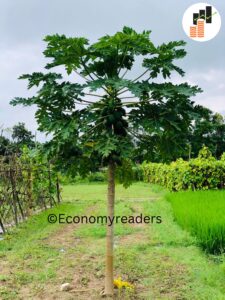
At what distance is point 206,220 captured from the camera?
6.05 metres

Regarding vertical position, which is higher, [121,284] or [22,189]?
[22,189]

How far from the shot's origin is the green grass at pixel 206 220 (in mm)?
5598

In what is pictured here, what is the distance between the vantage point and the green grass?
560cm

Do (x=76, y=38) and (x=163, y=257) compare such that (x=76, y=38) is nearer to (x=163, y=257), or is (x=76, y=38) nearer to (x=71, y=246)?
(x=163, y=257)

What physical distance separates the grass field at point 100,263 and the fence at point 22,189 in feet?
1.65

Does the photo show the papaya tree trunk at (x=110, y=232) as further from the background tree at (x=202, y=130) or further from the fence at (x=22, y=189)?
the fence at (x=22, y=189)

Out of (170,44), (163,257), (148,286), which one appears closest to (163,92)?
(170,44)

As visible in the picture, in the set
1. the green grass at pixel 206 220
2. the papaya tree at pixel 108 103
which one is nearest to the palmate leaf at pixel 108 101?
the papaya tree at pixel 108 103

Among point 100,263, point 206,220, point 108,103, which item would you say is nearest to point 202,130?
point 108,103

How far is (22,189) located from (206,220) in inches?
180

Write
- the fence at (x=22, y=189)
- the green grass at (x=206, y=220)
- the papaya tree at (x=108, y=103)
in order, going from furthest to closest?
the fence at (x=22, y=189) → the green grass at (x=206, y=220) → the papaya tree at (x=108, y=103)

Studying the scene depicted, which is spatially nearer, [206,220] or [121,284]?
[121,284]

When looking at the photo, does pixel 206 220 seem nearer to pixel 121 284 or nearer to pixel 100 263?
pixel 100 263

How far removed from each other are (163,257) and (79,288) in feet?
4.88
